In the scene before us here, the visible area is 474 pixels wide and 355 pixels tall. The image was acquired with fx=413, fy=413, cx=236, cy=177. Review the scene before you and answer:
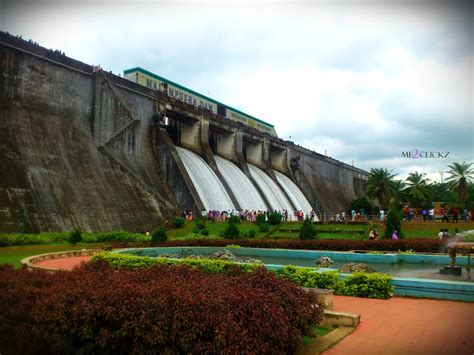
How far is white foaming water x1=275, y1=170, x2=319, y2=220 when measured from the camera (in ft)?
133

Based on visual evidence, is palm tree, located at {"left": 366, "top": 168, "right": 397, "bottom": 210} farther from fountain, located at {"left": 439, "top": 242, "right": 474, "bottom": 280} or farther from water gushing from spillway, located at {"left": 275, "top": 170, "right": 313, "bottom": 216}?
fountain, located at {"left": 439, "top": 242, "right": 474, "bottom": 280}

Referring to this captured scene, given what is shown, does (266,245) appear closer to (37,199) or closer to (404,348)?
(37,199)

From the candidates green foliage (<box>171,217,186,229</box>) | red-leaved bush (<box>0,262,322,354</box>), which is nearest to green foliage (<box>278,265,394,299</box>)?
red-leaved bush (<box>0,262,322,354</box>)

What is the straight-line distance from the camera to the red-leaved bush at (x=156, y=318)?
3.57 meters

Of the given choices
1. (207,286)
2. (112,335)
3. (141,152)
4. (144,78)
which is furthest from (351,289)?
(144,78)

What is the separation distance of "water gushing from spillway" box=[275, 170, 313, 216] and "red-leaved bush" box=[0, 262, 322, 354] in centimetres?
3554

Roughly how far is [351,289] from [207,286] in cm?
407

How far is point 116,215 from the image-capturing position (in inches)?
878

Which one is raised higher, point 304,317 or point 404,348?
point 304,317

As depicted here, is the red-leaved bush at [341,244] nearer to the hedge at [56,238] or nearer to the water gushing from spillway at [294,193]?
the hedge at [56,238]

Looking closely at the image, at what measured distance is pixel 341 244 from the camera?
16.2 m

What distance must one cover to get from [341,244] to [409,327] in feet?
36.2

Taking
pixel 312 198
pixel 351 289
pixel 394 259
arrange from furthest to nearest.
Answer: pixel 312 198, pixel 394 259, pixel 351 289

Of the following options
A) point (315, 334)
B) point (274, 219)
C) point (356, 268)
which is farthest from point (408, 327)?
point (274, 219)
